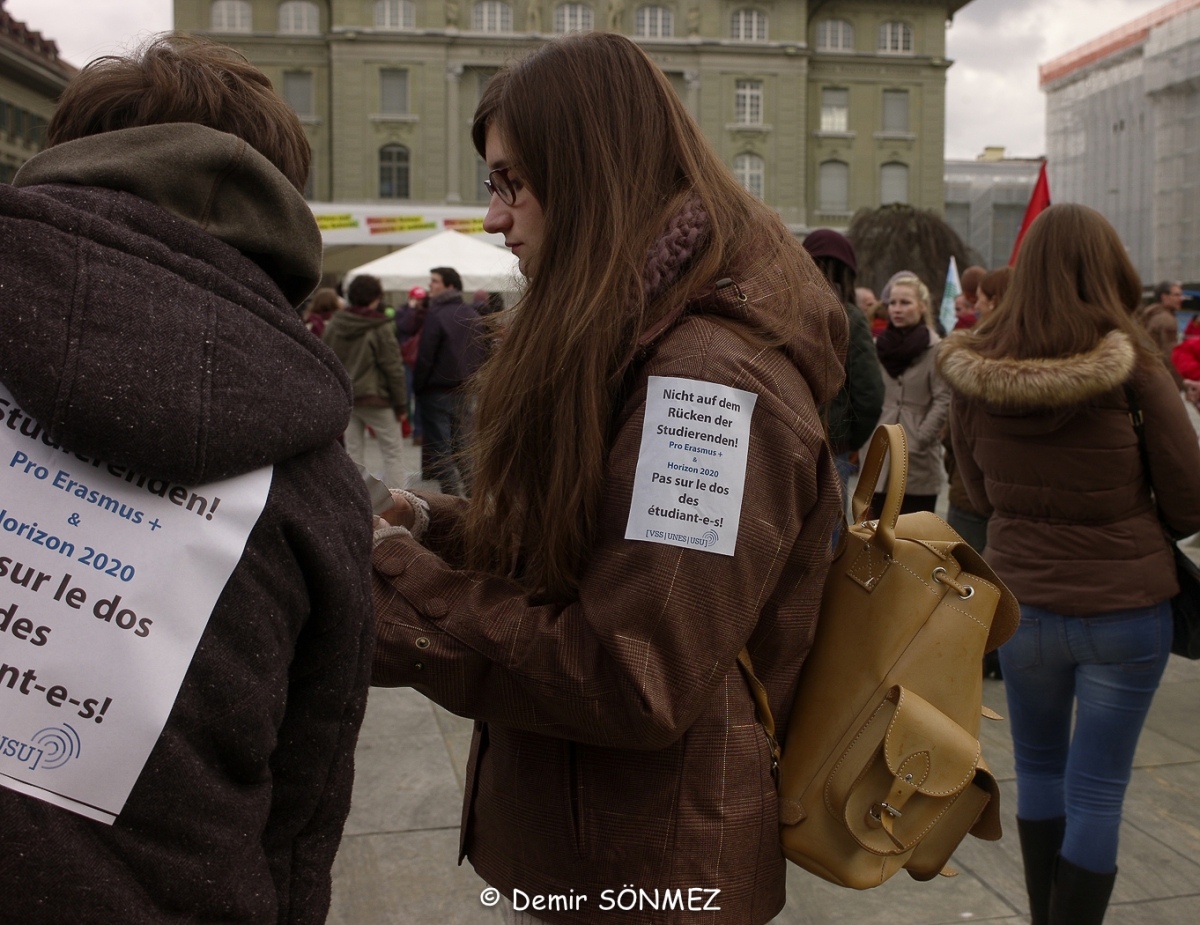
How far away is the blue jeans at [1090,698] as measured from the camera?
2732 mm

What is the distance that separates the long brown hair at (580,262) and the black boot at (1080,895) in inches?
73.0

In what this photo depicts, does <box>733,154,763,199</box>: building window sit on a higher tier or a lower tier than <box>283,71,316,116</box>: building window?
lower

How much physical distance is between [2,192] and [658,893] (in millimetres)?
1157

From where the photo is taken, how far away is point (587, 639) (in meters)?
1.45

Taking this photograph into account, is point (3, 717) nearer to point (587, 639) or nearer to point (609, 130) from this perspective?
point (587, 639)

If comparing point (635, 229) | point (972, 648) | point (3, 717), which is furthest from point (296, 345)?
point (972, 648)

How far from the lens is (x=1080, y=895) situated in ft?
8.95

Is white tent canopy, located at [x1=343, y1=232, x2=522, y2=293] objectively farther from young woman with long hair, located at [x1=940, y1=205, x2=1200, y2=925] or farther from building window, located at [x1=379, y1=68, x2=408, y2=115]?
building window, located at [x1=379, y1=68, x2=408, y2=115]

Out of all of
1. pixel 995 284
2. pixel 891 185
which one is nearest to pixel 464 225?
pixel 995 284

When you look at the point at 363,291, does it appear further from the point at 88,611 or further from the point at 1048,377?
the point at 88,611

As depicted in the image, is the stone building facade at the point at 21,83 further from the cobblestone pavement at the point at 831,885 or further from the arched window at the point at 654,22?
the cobblestone pavement at the point at 831,885

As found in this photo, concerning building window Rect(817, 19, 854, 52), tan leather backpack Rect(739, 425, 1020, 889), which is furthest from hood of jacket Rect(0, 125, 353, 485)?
building window Rect(817, 19, 854, 52)

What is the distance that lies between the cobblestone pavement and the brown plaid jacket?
66.1 inches

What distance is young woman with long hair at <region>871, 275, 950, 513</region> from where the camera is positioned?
19.7ft
